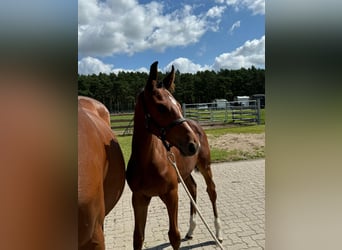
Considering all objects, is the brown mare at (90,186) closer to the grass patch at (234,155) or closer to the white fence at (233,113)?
the grass patch at (234,155)

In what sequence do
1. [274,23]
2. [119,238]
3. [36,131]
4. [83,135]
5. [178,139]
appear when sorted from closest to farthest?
[36,131], [274,23], [83,135], [178,139], [119,238]

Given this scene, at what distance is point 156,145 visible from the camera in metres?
2.37

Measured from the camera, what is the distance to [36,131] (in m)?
0.47

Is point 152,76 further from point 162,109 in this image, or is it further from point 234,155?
point 234,155

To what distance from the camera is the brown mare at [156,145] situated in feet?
6.77

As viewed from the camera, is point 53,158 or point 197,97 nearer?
point 53,158

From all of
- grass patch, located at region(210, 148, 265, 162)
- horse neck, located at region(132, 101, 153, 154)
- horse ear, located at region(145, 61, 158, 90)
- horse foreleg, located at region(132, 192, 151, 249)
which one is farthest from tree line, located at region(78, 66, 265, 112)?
horse ear, located at region(145, 61, 158, 90)

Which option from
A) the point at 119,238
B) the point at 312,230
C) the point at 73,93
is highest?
the point at 73,93

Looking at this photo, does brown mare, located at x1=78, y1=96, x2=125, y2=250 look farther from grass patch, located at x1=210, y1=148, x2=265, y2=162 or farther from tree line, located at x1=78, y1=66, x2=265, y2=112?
tree line, located at x1=78, y1=66, x2=265, y2=112

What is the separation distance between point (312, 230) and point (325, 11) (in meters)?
0.46

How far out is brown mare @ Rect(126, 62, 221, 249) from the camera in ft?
6.77

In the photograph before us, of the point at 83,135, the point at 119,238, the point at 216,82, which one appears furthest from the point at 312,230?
the point at 216,82

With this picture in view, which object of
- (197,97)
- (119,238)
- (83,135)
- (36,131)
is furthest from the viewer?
(197,97)

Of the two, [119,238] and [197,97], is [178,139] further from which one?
[197,97]
